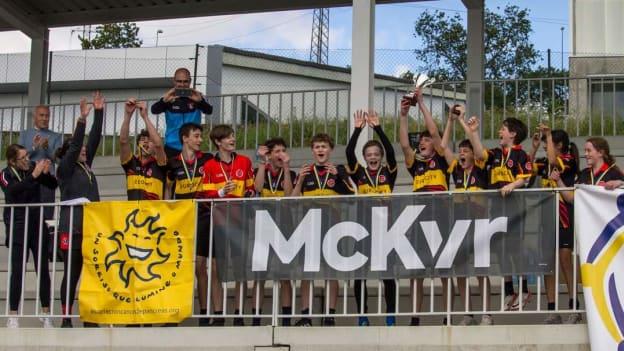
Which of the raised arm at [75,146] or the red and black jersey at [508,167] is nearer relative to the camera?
the red and black jersey at [508,167]

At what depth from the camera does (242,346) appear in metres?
9.13

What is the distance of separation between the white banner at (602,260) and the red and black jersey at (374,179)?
1.94 metres

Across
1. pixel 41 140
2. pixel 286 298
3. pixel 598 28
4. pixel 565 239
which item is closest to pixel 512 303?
pixel 565 239

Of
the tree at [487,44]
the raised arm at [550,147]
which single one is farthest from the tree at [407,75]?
the raised arm at [550,147]

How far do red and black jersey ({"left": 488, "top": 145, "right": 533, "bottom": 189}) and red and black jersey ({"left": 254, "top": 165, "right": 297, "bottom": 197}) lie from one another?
6.15ft

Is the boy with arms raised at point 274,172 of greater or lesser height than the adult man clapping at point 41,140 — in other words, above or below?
below

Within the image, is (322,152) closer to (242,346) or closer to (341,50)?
(242,346)

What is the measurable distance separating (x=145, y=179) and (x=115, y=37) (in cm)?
2857

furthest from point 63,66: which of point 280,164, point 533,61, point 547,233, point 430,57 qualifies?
point 547,233

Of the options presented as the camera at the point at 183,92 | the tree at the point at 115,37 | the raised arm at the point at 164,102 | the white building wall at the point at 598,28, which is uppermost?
the tree at the point at 115,37

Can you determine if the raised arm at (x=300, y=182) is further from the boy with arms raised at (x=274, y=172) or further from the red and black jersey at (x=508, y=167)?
the red and black jersey at (x=508, y=167)

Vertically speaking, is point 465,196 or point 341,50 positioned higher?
point 341,50

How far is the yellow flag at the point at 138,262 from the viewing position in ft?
31.2

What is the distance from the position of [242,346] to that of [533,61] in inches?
832
